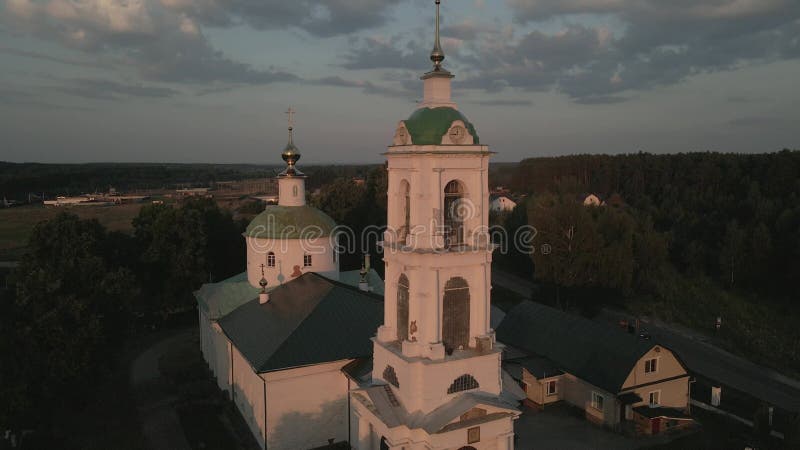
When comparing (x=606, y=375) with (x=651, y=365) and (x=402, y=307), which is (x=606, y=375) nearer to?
(x=651, y=365)

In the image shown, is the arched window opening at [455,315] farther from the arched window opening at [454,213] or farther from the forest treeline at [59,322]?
the forest treeline at [59,322]

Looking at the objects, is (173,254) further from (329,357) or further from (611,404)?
(611,404)

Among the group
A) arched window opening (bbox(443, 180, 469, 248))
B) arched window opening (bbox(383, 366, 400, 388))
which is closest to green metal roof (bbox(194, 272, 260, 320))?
arched window opening (bbox(383, 366, 400, 388))

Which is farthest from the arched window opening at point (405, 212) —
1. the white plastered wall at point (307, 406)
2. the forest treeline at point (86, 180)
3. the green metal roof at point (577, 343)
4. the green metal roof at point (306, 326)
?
the forest treeline at point (86, 180)

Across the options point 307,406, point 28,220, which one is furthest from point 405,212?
point 28,220

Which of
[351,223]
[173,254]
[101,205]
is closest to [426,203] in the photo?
[173,254]

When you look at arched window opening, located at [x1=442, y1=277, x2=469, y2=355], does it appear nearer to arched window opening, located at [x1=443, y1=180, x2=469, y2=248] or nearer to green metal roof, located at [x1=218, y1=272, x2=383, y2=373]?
arched window opening, located at [x1=443, y1=180, x2=469, y2=248]
